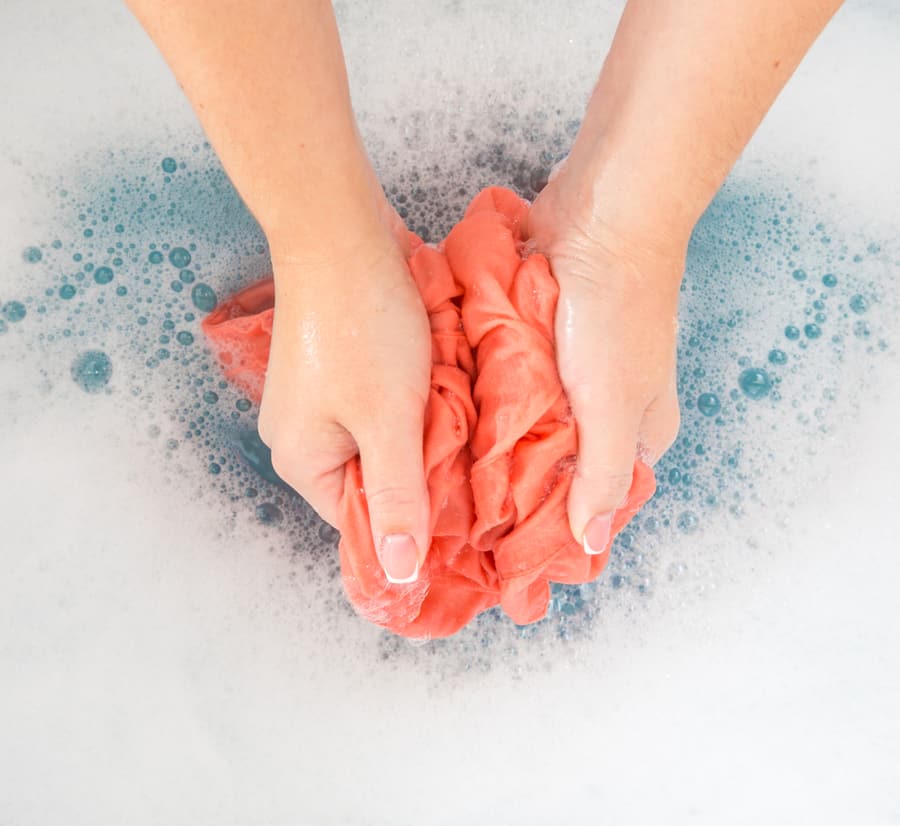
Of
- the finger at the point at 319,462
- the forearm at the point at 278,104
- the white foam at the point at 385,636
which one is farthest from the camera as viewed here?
the white foam at the point at 385,636

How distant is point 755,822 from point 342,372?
2.45 ft

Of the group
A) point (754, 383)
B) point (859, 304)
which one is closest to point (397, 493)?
point (754, 383)

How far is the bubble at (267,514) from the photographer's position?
93 cm

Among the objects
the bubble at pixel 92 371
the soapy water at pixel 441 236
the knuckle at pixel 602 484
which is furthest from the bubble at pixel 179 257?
the knuckle at pixel 602 484

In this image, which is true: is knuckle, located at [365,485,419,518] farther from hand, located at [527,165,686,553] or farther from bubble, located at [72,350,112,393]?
bubble, located at [72,350,112,393]

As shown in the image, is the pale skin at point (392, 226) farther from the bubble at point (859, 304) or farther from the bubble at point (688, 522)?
the bubble at point (859, 304)

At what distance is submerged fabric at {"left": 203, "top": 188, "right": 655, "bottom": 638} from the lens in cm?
68

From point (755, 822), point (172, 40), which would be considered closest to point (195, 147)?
point (172, 40)

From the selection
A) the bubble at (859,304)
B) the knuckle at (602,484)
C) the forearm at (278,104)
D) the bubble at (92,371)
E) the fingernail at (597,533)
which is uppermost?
the forearm at (278,104)

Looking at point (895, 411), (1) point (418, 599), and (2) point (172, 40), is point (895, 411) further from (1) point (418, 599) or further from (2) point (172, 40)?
(2) point (172, 40)

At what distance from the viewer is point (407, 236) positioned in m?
0.80

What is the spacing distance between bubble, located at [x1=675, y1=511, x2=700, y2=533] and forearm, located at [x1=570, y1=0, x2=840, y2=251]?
1.28 ft

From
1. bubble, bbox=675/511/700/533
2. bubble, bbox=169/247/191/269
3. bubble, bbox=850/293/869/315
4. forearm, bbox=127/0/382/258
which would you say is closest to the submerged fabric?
forearm, bbox=127/0/382/258

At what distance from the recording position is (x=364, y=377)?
65 cm
